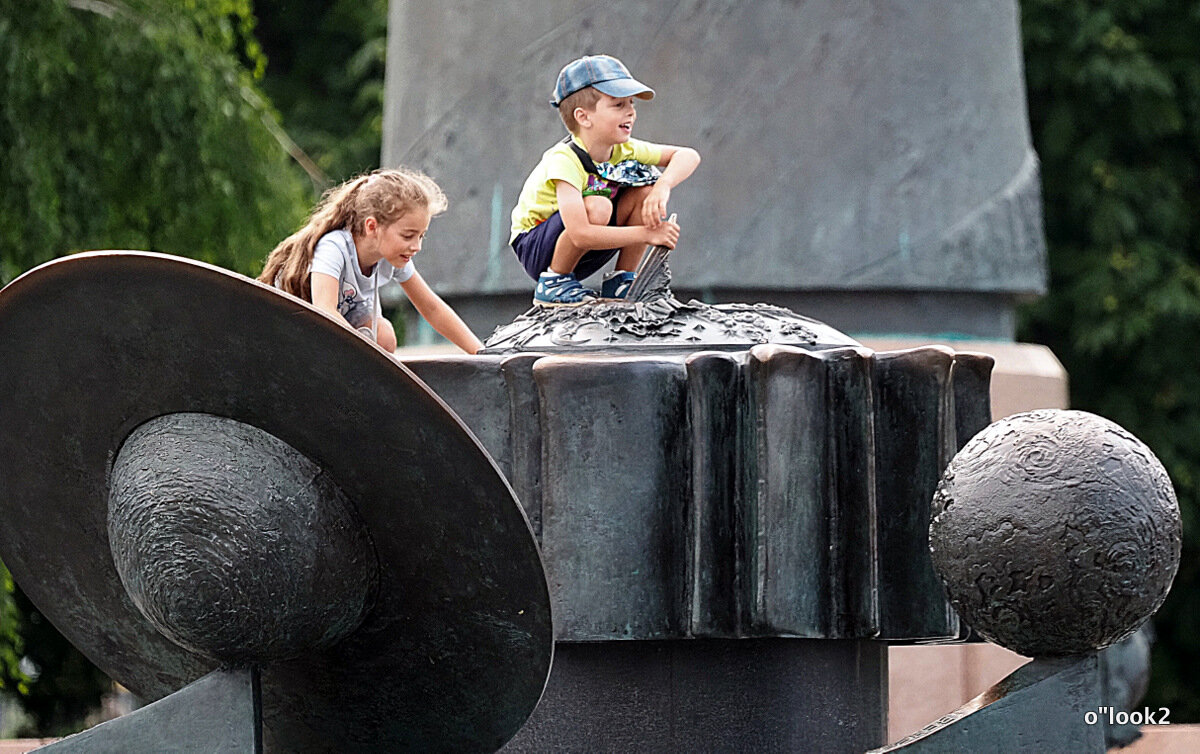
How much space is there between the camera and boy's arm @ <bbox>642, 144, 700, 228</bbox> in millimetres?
4320

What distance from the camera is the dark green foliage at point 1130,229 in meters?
11.5

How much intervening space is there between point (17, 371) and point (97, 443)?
0.61 feet

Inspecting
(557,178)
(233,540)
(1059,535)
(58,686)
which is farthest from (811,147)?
(58,686)

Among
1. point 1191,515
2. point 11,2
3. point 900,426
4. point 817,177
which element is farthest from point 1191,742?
point 11,2

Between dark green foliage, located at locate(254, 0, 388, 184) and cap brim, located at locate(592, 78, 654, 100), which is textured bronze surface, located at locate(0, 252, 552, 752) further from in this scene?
dark green foliage, located at locate(254, 0, 388, 184)

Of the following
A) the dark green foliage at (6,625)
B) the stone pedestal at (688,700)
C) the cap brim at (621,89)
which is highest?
the cap brim at (621,89)

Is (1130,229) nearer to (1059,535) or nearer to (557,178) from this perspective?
(557,178)

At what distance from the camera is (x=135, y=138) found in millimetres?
8227

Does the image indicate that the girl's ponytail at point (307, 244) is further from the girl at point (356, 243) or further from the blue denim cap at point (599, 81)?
the blue denim cap at point (599, 81)

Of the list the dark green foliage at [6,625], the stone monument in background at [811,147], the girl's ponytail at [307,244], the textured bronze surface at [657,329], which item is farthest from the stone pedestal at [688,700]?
the dark green foliage at [6,625]

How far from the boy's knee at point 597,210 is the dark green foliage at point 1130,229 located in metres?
7.60

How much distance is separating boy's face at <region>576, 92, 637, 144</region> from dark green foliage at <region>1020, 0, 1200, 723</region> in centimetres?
765

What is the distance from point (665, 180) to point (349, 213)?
2.39ft

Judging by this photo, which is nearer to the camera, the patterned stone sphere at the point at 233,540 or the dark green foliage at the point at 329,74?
the patterned stone sphere at the point at 233,540
